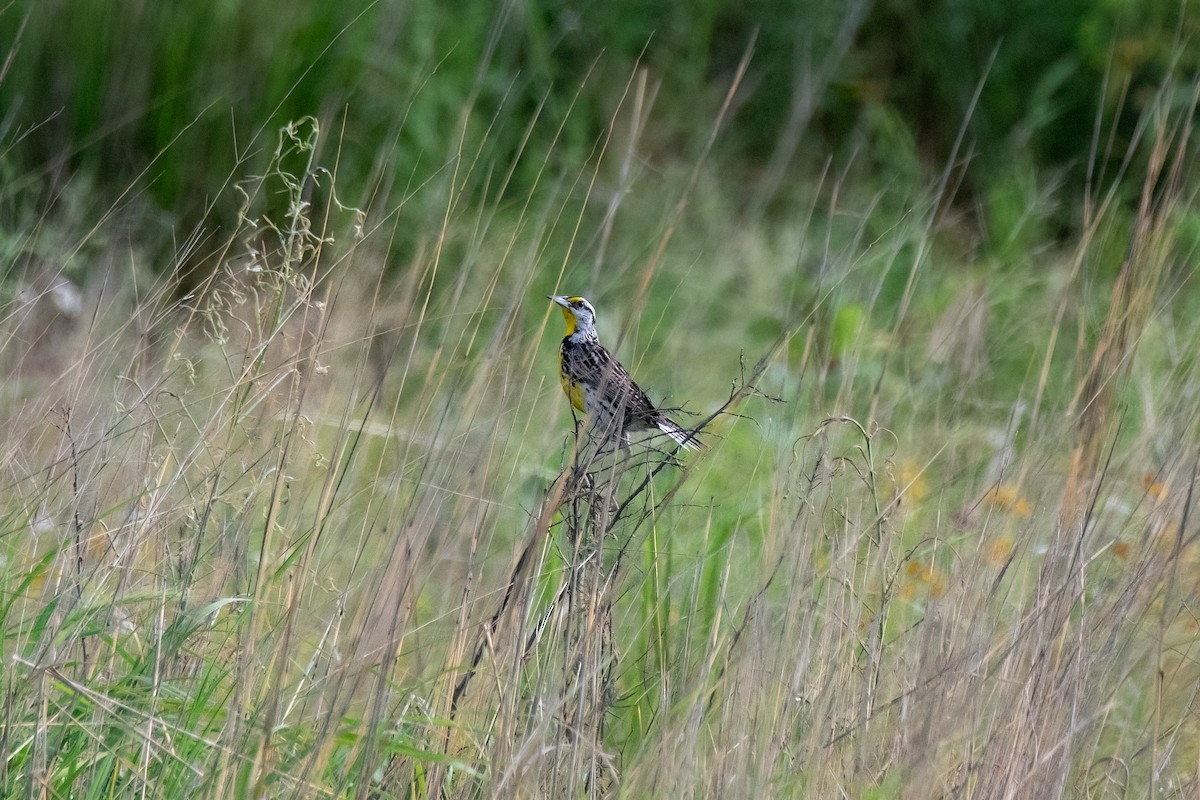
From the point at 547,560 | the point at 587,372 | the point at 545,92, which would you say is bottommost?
the point at 547,560

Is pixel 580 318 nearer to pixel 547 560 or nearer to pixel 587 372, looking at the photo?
pixel 587 372

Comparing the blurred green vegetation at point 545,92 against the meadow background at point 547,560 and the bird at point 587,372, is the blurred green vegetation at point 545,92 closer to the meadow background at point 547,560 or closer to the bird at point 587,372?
the meadow background at point 547,560

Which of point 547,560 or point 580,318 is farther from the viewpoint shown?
point 580,318

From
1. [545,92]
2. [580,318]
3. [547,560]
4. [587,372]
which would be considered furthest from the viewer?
[545,92]

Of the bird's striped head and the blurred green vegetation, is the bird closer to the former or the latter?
the bird's striped head

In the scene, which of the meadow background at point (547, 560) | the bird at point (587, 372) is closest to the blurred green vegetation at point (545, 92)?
the meadow background at point (547, 560)

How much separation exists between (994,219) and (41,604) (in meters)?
4.58

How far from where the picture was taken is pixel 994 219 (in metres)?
5.74

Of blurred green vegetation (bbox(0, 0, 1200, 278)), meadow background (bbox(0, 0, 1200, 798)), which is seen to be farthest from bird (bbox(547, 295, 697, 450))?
blurred green vegetation (bbox(0, 0, 1200, 278))

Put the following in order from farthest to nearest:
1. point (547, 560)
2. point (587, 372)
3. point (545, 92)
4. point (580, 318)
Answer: point (545, 92) → point (580, 318) → point (587, 372) → point (547, 560)

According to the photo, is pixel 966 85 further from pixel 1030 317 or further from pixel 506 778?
pixel 506 778

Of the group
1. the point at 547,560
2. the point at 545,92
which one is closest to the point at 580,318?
the point at 545,92

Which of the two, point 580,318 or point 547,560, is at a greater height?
point 580,318

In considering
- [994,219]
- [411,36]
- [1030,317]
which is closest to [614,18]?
[411,36]
